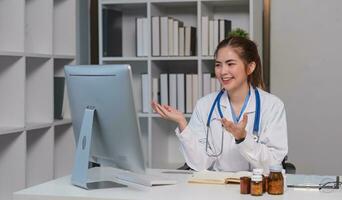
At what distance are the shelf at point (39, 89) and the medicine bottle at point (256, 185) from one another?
73.9 inches

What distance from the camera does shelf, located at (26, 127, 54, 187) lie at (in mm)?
3498

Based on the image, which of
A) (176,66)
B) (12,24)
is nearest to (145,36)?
(176,66)

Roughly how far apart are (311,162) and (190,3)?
1.39m

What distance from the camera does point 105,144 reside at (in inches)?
86.0

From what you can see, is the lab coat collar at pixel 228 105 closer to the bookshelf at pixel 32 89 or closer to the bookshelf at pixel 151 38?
the bookshelf at pixel 151 38

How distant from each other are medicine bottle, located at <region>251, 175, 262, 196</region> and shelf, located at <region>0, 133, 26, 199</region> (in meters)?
1.66

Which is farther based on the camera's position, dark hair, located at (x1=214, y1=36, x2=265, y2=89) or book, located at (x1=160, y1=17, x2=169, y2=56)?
book, located at (x1=160, y1=17, x2=169, y2=56)

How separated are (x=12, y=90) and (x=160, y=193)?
1.49 m

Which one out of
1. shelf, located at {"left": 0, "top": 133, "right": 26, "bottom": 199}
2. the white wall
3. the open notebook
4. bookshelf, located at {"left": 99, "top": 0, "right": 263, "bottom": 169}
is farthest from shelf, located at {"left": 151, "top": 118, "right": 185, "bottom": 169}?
the open notebook

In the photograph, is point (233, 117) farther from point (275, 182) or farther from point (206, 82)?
point (206, 82)

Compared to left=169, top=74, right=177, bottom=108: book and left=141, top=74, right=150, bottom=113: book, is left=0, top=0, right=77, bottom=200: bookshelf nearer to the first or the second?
left=141, top=74, right=150, bottom=113: book

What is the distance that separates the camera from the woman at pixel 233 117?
8.60 feet

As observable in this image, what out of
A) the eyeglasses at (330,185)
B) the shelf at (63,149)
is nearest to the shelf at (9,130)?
the shelf at (63,149)

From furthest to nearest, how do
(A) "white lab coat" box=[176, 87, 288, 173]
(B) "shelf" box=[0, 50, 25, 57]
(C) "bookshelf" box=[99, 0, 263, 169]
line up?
(C) "bookshelf" box=[99, 0, 263, 169], (B) "shelf" box=[0, 50, 25, 57], (A) "white lab coat" box=[176, 87, 288, 173]
